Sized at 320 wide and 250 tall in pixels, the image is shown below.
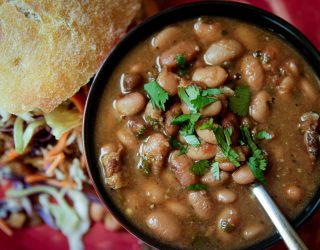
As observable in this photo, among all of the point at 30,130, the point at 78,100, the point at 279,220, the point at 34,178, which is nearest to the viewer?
the point at 279,220

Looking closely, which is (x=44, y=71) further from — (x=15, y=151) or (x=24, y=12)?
(x=15, y=151)

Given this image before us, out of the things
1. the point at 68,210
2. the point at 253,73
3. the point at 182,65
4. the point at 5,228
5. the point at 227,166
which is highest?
the point at 253,73

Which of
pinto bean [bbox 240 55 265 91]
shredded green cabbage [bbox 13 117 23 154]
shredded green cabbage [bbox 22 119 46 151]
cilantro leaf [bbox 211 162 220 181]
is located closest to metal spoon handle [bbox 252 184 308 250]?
cilantro leaf [bbox 211 162 220 181]

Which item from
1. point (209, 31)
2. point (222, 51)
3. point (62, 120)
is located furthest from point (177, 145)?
point (62, 120)

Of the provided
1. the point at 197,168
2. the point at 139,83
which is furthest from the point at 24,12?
the point at 197,168

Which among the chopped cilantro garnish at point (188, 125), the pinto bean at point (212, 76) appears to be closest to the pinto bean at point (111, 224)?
the chopped cilantro garnish at point (188, 125)

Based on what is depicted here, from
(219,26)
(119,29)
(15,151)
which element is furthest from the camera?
(15,151)

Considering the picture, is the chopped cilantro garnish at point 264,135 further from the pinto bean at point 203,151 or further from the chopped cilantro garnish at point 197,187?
the chopped cilantro garnish at point 197,187

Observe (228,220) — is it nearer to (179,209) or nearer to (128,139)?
(179,209)
